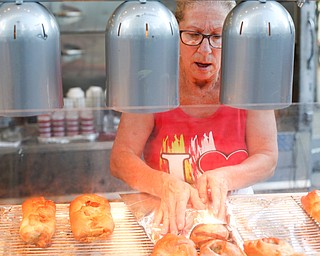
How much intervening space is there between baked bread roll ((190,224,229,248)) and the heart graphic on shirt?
0.95 feet

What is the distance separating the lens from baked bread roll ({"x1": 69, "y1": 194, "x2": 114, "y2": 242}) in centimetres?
148

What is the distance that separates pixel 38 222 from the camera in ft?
4.86

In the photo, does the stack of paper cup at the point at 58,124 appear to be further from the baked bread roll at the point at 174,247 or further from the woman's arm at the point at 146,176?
the baked bread roll at the point at 174,247

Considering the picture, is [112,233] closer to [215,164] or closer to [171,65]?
[215,164]

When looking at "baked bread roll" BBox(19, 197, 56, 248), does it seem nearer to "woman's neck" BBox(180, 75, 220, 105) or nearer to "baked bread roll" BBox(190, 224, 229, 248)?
"baked bread roll" BBox(190, 224, 229, 248)

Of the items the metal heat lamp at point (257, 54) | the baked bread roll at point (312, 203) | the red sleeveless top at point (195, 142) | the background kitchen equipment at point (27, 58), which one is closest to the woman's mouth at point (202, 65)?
the red sleeveless top at point (195, 142)

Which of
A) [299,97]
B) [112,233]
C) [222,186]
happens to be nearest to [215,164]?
[222,186]

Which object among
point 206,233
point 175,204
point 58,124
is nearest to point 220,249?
point 206,233

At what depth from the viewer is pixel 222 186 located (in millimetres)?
1703

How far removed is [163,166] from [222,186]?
9.9 inches

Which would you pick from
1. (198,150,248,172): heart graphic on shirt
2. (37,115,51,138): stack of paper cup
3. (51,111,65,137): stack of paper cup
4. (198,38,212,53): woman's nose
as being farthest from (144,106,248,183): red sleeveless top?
(51,111,65,137): stack of paper cup

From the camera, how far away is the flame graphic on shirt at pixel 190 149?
178 cm

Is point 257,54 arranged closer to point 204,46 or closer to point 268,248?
point 268,248

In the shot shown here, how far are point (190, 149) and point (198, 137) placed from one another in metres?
0.05
